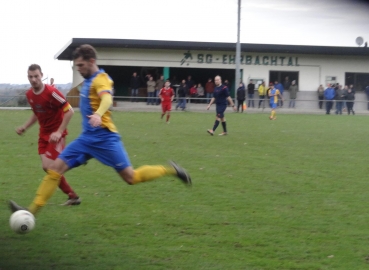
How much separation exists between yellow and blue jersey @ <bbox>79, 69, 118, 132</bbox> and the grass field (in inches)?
44.8

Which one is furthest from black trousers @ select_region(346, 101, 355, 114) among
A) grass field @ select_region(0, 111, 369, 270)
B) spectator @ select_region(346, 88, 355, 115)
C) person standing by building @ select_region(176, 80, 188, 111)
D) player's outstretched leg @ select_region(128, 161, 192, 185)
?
player's outstretched leg @ select_region(128, 161, 192, 185)

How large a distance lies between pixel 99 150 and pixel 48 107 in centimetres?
158

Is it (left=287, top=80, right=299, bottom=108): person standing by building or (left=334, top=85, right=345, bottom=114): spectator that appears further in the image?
(left=287, top=80, right=299, bottom=108): person standing by building

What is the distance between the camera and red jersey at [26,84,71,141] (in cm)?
777

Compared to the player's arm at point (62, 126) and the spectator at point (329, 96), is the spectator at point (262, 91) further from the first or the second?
the player's arm at point (62, 126)

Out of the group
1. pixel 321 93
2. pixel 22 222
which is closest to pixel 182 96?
pixel 321 93

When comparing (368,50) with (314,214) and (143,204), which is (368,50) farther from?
(143,204)

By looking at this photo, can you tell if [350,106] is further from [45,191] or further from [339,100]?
[45,191]

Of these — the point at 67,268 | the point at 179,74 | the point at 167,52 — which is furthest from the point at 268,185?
the point at 179,74

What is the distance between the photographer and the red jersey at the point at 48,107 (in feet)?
25.5

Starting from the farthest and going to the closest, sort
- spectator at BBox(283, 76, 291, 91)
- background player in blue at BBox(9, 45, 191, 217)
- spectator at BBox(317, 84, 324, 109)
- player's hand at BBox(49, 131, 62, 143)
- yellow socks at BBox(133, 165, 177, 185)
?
spectator at BBox(283, 76, 291, 91)
spectator at BBox(317, 84, 324, 109)
player's hand at BBox(49, 131, 62, 143)
yellow socks at BBox(133, 165, 177, 185)
background player in blue at BBox(9, 45, 191, 217)

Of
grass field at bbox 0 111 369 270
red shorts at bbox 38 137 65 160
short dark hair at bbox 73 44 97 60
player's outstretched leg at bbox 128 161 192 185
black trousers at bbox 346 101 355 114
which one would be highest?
short dark hair at bbox 73 44 97 60

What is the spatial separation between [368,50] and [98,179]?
878 centimetres

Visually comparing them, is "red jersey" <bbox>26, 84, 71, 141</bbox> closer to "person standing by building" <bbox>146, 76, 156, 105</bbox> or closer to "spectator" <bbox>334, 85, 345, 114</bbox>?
"person standing by building" <bbox>146, 76, 156, 105</bbox>
